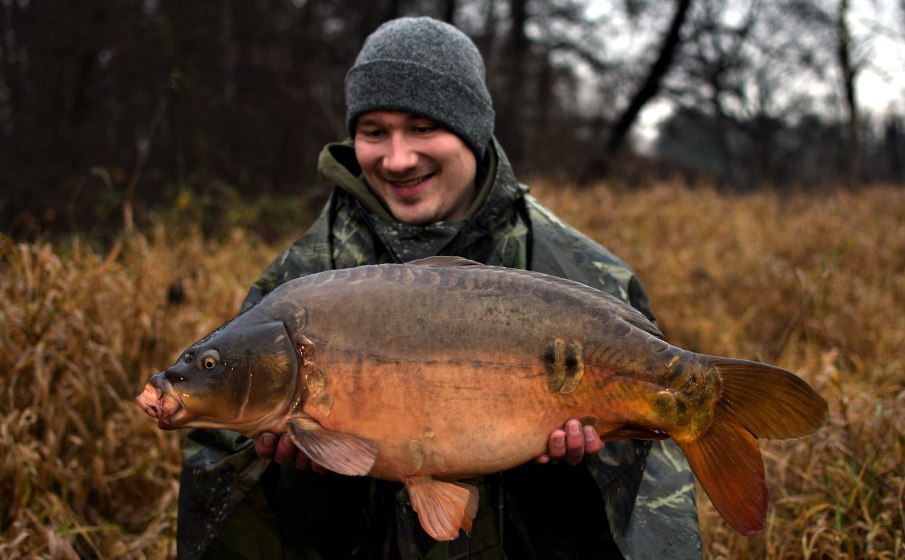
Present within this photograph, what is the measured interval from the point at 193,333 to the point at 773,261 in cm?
521

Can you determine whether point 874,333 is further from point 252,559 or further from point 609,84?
point 609,84

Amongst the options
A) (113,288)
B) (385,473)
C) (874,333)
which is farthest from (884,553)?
(113,288)

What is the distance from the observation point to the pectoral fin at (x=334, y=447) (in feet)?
4.70

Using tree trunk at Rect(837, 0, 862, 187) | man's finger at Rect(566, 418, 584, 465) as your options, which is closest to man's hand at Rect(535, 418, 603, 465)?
man's finger at Rect(566, 418, 584, 465)

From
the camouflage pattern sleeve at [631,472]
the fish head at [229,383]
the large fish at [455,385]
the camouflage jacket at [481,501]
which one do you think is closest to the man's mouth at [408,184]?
the camouflage jacket at [481,501]

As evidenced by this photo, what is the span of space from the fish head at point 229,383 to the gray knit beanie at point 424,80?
3.33 feet

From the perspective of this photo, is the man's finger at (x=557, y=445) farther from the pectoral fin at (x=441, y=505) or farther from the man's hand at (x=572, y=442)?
the pectoral fin at (x=441, y=505)

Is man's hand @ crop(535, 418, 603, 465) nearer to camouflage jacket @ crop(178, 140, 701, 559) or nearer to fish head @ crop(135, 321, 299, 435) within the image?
camouflage jacket @ crop(178, 140, 701, 559)

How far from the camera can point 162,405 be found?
4.74 feet

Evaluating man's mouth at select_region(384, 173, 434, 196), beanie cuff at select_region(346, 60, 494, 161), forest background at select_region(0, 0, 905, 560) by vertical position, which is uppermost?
beanie cuff at select_region(346, 60, 494, 161)

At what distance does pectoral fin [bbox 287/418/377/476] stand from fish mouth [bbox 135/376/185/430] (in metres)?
0.24

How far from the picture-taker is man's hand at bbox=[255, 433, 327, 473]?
5.30 feet

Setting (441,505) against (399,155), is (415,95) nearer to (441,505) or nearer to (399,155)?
(399,155)

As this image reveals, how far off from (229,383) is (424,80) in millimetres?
1224
